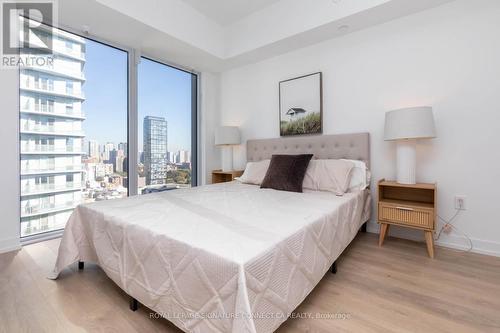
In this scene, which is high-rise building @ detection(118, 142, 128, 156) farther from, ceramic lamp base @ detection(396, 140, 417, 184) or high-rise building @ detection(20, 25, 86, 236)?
ceramic lamp base @ detection(396, 140, 417, 184)

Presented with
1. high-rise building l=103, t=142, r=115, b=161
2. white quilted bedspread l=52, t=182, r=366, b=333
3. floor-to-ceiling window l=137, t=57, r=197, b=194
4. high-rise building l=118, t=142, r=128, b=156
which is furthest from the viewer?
floor-to-ceiling window l=137, t=57, r=197, b=194

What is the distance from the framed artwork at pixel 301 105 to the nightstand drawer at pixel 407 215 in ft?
4.09

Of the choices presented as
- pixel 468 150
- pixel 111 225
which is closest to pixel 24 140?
pixel 111 225

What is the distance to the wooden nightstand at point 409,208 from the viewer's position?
2.00m

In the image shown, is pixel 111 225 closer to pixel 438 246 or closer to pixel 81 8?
pixel 81 8

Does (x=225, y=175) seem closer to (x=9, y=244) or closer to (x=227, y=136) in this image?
(x=227, y=136)

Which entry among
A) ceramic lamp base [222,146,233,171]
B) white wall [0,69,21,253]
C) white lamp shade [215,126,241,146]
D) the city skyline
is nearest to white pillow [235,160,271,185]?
white lamp shade [215,126,241,146]

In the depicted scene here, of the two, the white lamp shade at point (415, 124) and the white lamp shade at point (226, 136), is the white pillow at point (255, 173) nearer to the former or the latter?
the white lamp shade at point (226, 136)

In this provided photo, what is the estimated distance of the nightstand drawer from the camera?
6.52ft

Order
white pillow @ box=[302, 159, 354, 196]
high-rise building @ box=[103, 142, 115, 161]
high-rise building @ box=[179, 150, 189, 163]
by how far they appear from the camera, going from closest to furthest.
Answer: white pillow @ box=[302, 159, 354, 196], high-rise building @ box=[103, 142, 115, 161], high-rise building @ box=[179, 150, 189, 163]

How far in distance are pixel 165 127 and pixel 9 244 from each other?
2.16 metres

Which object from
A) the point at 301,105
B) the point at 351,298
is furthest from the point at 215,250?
the point at 301,105

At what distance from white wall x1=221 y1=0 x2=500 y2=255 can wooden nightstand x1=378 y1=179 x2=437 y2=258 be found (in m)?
0.18

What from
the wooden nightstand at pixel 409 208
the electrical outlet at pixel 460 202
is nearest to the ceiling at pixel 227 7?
the wooden nightstand at pixel 409 208
